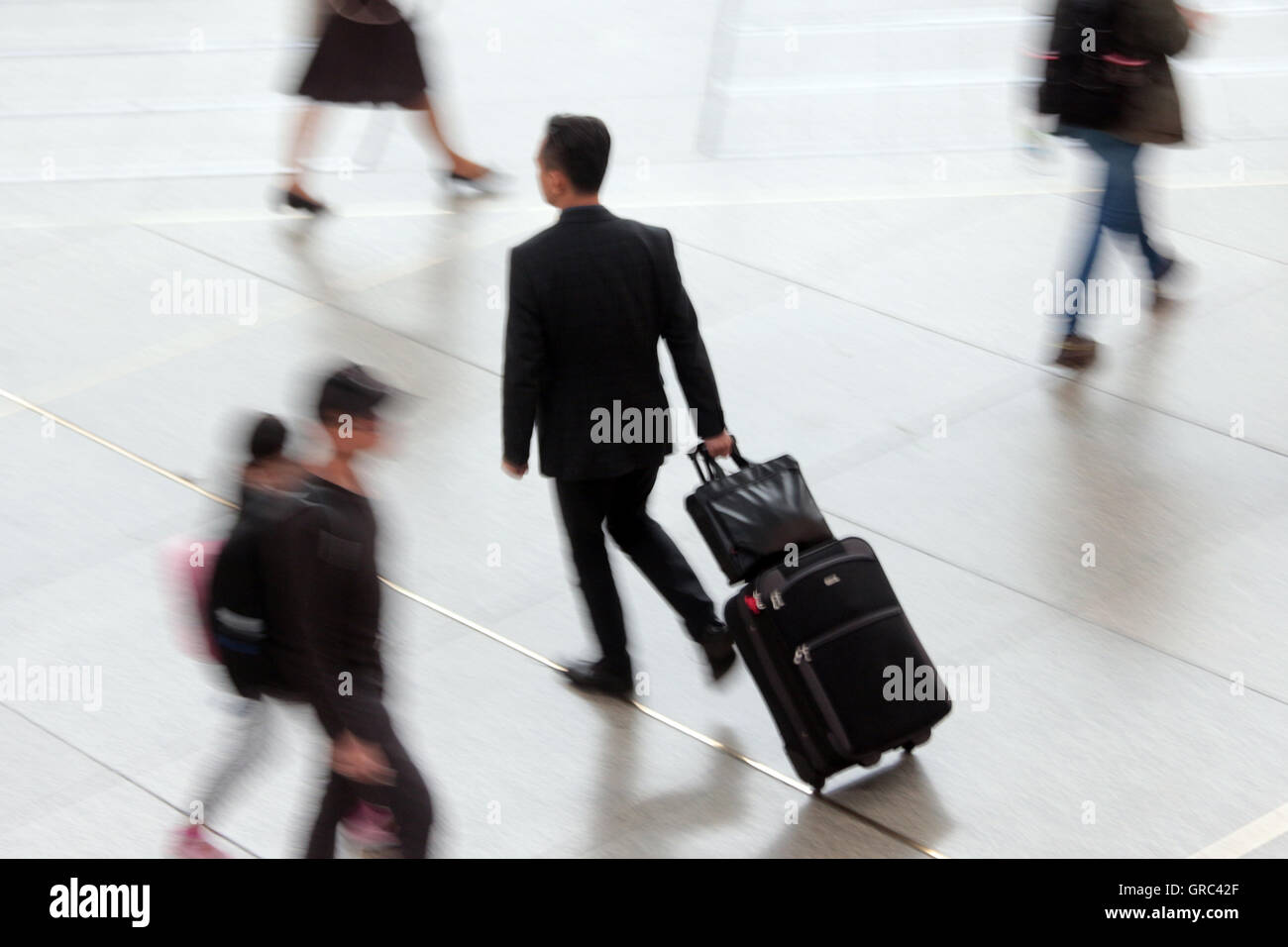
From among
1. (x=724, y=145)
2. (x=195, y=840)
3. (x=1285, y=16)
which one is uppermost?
(x=1285, y=16)

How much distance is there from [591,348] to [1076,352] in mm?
2871

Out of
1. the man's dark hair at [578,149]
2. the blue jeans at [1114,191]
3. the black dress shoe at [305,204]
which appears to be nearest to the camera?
the man's dark hair at [578,149]

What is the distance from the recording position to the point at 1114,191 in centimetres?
672

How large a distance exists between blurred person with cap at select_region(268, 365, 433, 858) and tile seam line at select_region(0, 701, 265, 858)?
78 cm

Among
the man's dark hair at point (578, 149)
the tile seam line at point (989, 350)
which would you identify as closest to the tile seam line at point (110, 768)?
the man's dark hair at point (578, 149)

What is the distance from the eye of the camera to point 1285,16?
10109mm

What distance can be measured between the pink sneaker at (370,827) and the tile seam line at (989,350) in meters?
3.78

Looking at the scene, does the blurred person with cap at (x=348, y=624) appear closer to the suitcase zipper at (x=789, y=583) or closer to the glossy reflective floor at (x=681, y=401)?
the glossy reflective floor at (x=681, y=401)

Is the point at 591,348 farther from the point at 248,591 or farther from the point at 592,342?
the point at 248,591

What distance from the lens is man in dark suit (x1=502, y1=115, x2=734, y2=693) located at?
4520mm

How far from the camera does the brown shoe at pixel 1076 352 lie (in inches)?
268

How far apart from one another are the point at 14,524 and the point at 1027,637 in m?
3.44
